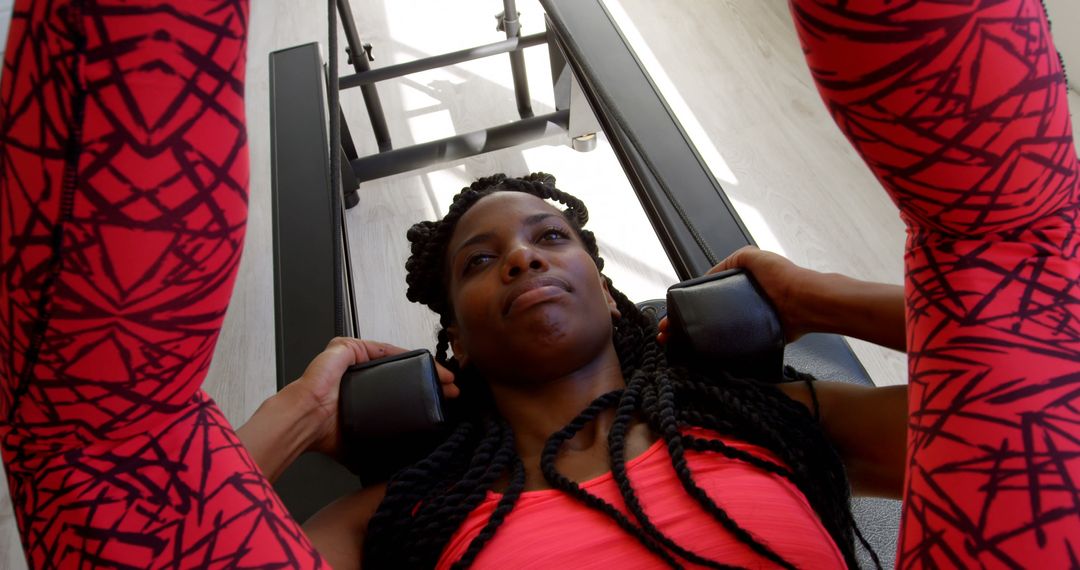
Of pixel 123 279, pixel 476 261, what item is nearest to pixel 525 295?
pixel 476 261

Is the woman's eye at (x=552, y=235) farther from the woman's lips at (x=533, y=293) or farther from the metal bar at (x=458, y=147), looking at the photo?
the metal bar at (x=458, y=147)

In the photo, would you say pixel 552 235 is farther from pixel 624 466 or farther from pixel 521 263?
pixel 624 466

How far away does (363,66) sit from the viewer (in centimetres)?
189

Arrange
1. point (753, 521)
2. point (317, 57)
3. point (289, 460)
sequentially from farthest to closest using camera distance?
point (317, 57) → point (289, 460) → point (753, 521)

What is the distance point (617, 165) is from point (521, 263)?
119 cm

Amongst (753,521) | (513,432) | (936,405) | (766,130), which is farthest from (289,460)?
(766,130)

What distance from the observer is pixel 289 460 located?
802mm

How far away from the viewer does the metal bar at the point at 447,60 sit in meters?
1.81

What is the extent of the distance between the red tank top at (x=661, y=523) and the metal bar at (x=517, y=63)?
139 centimetres

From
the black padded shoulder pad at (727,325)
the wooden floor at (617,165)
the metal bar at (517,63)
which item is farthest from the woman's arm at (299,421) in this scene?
the metal bar at (517,63)

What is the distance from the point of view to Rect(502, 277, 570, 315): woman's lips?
2.65 ft

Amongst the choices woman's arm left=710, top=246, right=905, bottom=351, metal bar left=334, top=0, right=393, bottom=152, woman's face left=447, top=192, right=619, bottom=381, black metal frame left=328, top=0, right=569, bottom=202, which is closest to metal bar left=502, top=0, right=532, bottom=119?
black metal frame left=328, top=0, right=569, bottom=202

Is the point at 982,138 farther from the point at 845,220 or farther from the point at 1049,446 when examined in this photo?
the point at 845,220

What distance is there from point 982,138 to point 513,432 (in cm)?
54
